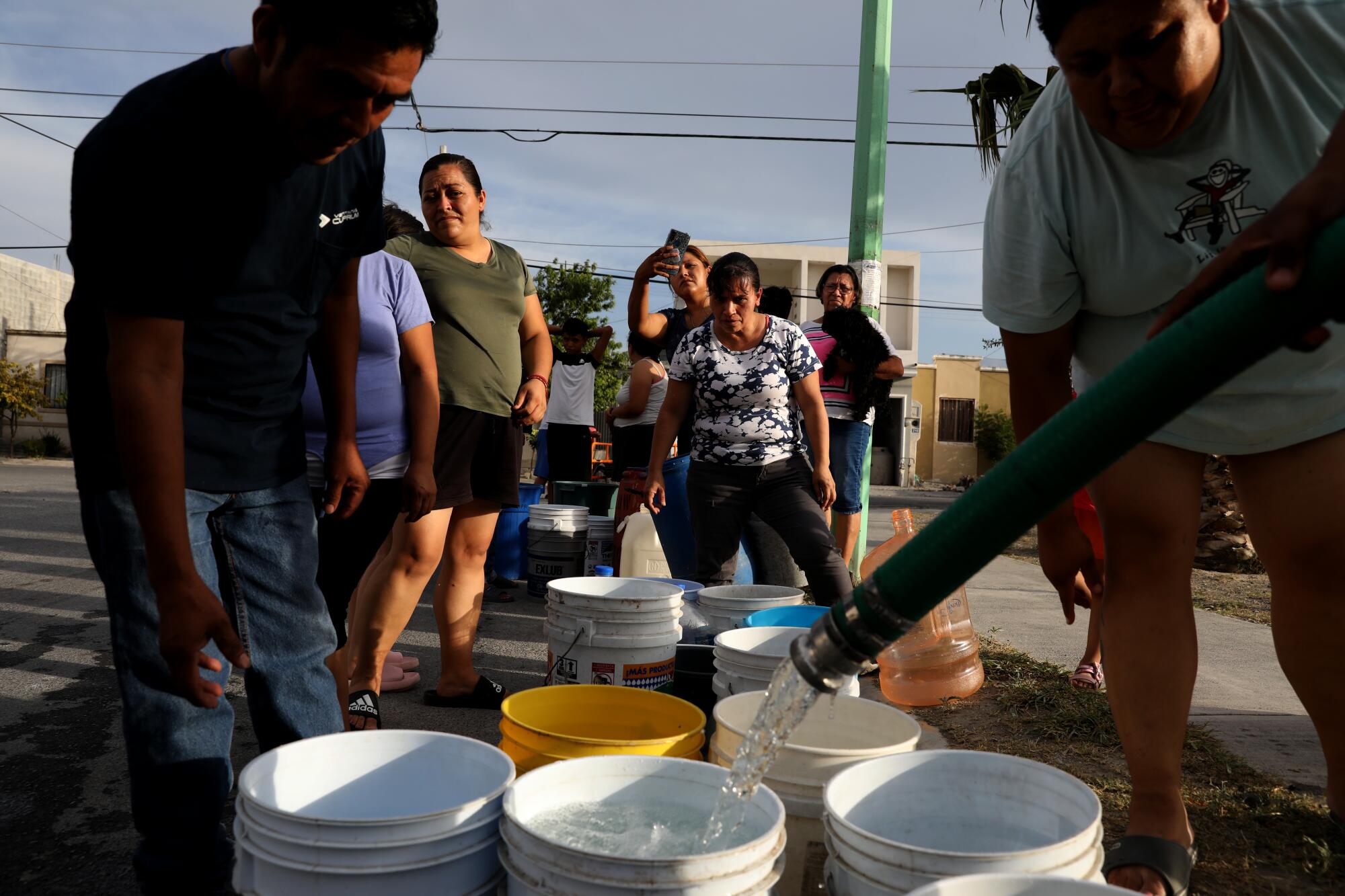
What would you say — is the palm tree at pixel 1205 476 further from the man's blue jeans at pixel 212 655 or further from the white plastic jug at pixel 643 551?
the man's blue jeans at pixel 212 655

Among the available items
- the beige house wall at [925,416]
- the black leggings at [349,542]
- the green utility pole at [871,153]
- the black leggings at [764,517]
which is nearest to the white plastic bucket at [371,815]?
the black leggings at [349,542]

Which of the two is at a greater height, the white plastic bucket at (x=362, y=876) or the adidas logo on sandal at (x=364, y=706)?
the white plastic bucket at (x=362, y=876)

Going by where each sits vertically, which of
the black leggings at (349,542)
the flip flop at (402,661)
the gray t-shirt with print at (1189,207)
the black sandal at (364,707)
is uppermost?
the gray t-shirt with print at (1189,207)

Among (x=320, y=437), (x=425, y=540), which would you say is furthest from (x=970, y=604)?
(x=320, y=437)

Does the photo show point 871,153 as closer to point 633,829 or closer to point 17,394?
point 633,829

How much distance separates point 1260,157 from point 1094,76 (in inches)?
17.4

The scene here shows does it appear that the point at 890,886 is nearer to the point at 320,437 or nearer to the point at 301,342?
the point at 301,342

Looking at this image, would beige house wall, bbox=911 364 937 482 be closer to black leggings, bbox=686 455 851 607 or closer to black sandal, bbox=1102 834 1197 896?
black leggings, bbox=686 455 851 607

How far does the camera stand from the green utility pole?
275 inches

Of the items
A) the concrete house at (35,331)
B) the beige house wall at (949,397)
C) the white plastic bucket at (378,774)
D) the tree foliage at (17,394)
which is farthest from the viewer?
the beige house wall at (949,397)

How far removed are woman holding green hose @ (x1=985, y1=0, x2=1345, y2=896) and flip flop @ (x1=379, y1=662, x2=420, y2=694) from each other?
270 cm

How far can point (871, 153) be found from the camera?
276 inches

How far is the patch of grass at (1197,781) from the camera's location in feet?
7.22

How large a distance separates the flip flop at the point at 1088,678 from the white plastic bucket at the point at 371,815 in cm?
299
